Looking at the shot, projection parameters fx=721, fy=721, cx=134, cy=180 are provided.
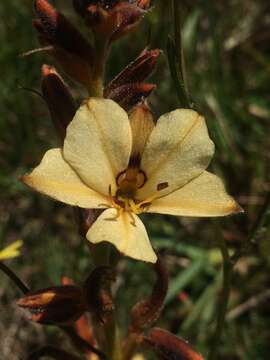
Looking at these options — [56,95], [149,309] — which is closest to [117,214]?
[56,95]

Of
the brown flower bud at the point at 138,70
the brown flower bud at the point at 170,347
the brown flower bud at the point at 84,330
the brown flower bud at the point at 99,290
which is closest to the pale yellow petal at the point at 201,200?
the brown flower bud at the point at 99,290

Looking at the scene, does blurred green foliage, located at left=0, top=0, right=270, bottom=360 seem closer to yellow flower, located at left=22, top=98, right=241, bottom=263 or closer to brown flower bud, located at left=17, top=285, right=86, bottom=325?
brown flower bud, located at left=17, top=285, right=86, bottom=325

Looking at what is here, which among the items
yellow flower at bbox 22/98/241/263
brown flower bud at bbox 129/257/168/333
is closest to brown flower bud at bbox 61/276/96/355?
brown flower bud at bbox 129/257/168/333

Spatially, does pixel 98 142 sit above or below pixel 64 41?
below

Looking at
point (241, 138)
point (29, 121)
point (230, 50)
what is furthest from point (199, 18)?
point (29, 121)

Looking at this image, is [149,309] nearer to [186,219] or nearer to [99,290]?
[99,290]

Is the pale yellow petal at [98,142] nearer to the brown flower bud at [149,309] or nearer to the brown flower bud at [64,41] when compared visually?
the brown flower bud at [64,41]

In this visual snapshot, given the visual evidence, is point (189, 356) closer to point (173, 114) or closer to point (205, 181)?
point (205, 181)
